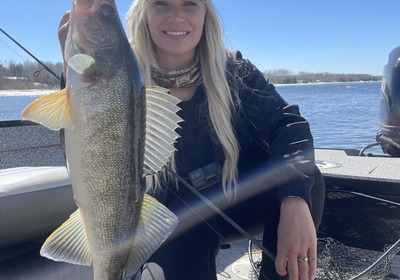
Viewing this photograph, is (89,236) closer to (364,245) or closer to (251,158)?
(251,158)

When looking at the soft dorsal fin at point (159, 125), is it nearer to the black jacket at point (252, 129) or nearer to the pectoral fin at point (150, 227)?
the pectoral fin at point (150, 227)

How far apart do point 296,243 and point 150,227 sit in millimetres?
712

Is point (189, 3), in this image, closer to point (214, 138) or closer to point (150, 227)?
point (214, 138)

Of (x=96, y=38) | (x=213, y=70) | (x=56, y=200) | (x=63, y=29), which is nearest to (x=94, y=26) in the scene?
(x=96, y=38)

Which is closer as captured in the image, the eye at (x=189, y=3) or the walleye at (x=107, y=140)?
the walleye at (x=107, y=140)

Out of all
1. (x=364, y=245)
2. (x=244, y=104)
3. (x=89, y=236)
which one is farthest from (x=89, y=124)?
(x=364, y=245)

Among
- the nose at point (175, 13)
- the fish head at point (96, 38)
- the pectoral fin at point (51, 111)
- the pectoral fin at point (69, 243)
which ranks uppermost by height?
the nose at point (175, 13)

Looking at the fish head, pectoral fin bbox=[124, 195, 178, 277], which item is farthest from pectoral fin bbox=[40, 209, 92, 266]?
the fish head

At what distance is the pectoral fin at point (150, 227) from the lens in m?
1.60

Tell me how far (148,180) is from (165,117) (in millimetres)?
764

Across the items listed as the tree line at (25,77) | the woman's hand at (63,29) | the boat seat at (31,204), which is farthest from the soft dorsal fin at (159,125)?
the tree line at (25,77)

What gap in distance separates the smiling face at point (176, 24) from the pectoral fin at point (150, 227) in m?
0.97

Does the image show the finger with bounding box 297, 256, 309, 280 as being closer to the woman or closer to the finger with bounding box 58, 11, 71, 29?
the woman

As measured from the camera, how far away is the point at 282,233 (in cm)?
204
